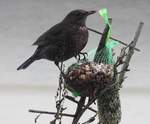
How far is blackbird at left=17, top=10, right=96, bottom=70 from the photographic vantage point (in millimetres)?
1497

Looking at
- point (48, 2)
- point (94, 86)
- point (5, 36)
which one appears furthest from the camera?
point (48, 2)

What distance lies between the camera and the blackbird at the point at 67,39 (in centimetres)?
150

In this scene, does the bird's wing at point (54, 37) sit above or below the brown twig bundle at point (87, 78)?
above

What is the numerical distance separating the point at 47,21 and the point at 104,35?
219 cm

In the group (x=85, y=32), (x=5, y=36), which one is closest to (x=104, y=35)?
(x=85, y=32)

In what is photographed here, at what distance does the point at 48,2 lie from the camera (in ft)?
13.2

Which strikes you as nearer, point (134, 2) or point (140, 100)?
point (140, 100)

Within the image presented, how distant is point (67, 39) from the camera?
1.51 meters

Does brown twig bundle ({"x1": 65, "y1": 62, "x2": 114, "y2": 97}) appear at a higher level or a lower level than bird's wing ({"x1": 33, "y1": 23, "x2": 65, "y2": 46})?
lower

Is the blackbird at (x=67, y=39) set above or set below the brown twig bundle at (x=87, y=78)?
Answer: above

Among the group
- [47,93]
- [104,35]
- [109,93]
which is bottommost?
[47,93]

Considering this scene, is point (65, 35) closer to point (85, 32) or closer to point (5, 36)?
point (85, 32)

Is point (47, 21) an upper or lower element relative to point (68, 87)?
lower

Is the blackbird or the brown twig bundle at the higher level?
the blackbird
